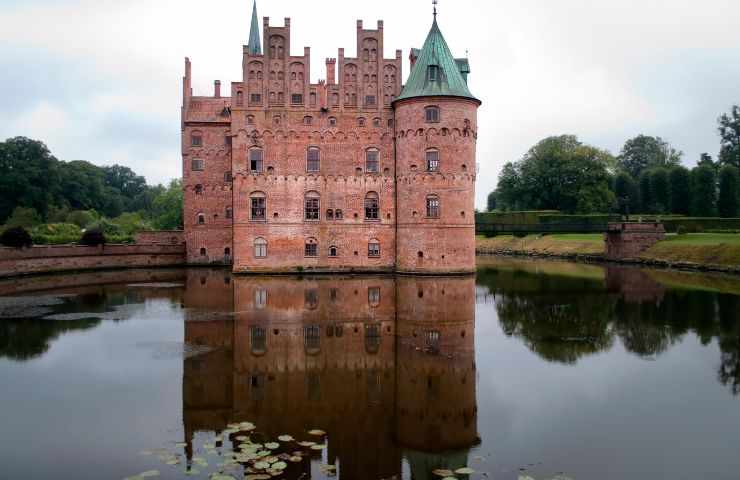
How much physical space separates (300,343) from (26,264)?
28.6 metres

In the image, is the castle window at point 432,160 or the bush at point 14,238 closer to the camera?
the castle window at point 432,160

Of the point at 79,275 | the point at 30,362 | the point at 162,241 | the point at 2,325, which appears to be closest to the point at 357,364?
the point at 30,362

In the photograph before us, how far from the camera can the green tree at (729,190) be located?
62.9m

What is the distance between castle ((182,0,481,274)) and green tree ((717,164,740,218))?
39919mm

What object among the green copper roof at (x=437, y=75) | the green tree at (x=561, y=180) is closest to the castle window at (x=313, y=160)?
the green copper roof at (x=437, y=75)

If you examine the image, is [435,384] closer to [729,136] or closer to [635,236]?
[635,236]

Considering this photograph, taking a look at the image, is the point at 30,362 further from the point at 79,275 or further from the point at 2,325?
the point at 79,275

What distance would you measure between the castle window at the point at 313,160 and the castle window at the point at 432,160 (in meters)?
6.71

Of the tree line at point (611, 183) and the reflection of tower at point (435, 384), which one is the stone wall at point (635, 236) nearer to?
the tree line at point (611, 183)

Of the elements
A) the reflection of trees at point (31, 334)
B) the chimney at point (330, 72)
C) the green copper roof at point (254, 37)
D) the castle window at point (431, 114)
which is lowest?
the reflection of trees at point (31, 334)

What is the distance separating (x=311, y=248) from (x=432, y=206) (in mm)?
7920

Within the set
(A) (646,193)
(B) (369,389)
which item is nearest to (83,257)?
(B) (369,389)

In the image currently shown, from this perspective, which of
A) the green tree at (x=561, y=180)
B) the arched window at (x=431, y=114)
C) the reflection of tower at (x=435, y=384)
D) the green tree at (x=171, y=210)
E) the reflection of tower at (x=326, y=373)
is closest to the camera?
the reflection of tower at (x=435, y=384)

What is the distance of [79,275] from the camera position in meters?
39.1
